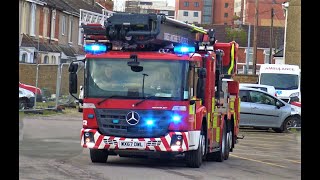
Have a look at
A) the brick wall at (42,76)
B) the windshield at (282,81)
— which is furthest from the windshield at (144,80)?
the windshield at (282,81)

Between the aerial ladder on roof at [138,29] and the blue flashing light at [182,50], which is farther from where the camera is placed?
the blue flashing light at [182,50]

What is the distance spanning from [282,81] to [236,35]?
42.5 metres

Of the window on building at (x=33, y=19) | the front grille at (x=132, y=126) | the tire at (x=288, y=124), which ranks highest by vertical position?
the window on building at (x=33, y=19)

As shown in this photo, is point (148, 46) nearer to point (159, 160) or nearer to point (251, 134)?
point (159, 160)

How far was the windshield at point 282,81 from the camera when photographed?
3684cm

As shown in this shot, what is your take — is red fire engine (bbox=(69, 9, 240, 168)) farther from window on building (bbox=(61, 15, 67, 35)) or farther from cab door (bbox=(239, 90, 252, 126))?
window on building (bbox=(61, 15, 67, 35))

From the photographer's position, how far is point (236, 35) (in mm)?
79250

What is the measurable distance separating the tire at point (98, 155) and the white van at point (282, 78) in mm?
22091

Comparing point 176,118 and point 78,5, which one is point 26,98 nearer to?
point 176,118

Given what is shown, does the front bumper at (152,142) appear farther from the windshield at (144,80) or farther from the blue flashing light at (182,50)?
the blue flashing light at (182,50)

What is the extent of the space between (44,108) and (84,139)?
17.0 m

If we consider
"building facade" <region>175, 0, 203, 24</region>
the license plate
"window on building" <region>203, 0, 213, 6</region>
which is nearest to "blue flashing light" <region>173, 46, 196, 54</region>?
the license plate

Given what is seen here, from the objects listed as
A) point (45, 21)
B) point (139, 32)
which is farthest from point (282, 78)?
point (139, 32)

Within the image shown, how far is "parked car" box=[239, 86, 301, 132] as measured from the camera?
90.6 feet
